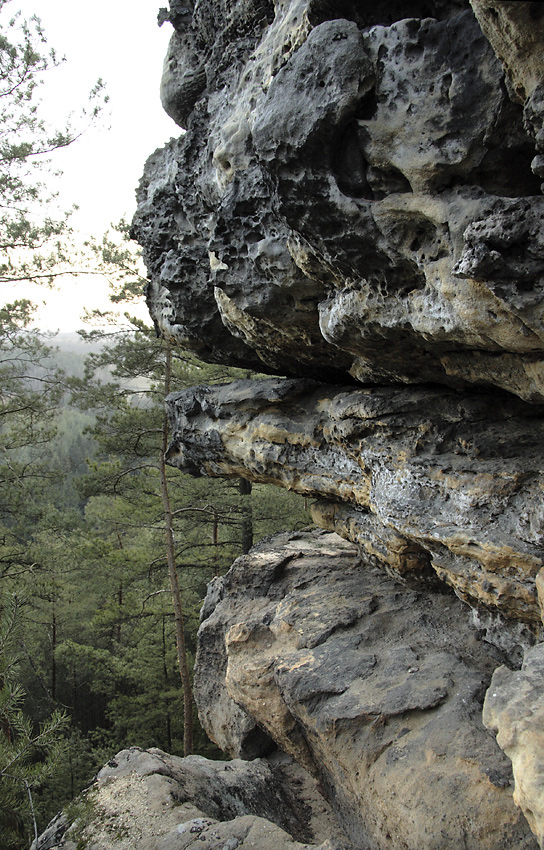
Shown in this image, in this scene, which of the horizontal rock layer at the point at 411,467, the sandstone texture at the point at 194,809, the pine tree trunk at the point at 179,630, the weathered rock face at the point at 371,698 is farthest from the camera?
the pine tree trunk at the point at 179,630

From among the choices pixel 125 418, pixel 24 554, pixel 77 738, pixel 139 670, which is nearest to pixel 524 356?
pixel 125 418

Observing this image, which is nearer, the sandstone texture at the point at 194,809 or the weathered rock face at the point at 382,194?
the weathered rock face at the point at 382,194

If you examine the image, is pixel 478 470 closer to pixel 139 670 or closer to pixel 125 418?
pixel 125 418

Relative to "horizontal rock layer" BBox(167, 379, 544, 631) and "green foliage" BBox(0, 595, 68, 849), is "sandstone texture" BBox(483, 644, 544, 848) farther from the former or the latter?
"green foliage" BBox(0, 595, 68, 849)

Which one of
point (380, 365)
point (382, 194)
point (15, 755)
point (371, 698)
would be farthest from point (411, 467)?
point (15, 755)

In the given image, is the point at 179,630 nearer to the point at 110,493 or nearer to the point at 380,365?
the point at 110,493

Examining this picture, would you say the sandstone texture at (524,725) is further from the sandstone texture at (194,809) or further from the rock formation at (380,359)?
the sandstone texture at (194,809)

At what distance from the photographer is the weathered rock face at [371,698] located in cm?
350

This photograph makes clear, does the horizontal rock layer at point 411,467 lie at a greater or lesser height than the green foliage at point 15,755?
greater

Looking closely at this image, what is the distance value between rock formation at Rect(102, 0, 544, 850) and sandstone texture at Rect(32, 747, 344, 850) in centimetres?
54

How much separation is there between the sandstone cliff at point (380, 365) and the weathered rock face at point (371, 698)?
0.07 ft

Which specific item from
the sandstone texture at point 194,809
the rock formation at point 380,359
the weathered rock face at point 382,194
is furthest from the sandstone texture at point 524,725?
the sandstone texture at point 194,809

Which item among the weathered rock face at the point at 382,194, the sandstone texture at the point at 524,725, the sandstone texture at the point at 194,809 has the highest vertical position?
the weathered rock face at the point at 382,194

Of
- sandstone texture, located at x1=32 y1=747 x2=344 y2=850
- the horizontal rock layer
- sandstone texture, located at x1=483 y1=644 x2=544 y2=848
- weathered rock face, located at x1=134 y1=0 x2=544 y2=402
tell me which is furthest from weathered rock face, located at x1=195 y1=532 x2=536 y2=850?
weathered rock face, located at x1=134 y1=0 x2=544 y2=402
